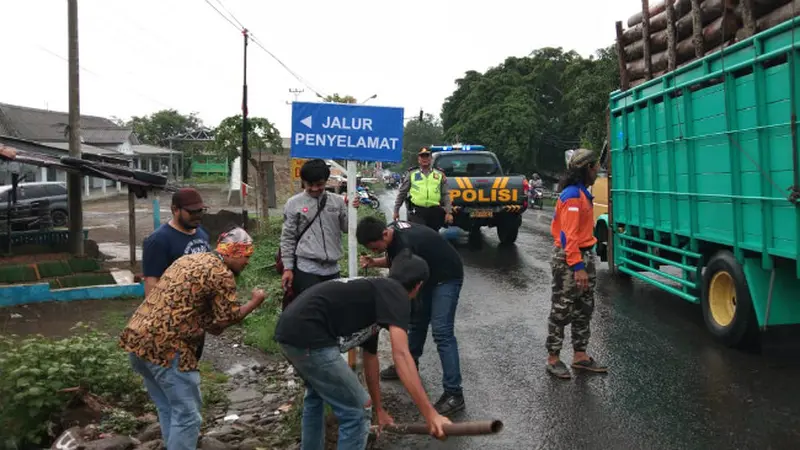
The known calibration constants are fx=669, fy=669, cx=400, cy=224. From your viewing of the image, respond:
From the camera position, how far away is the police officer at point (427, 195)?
30.5ft

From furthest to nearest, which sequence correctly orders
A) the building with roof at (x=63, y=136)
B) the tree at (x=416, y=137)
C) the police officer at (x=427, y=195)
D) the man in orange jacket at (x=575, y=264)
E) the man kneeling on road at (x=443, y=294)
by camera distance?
the tree at (x=416, y=137), the building with roof at (x=63, y=136), the police officer at (x=427, y=195), the man in orange jacket at (x=575, y=264), the man kneeling on road at (x=443, y=294)

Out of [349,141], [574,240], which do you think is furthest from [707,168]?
[349,141]

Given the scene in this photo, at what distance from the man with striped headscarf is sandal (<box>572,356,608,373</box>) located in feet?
10.8

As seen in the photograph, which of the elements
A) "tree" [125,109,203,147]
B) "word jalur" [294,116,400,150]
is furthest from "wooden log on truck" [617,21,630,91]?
"tree" [125,109,203,147]

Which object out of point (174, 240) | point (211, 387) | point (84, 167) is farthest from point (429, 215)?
point (84, 167)

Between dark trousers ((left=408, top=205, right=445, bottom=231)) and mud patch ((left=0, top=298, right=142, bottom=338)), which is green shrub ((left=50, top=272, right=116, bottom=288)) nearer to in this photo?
mud patch ((left=0, top=298, right=142, bottom=338))

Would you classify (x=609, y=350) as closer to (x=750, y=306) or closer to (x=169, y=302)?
(x=750, y=306)

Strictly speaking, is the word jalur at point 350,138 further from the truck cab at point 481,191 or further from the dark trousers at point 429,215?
the truck cab at point 481,191

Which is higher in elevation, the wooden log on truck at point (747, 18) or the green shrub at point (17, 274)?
the wooden log on truck at point (747, 18)

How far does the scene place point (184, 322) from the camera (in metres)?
3.48

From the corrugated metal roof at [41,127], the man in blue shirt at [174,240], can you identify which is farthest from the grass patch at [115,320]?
the corrugated metal roof at [41,127]

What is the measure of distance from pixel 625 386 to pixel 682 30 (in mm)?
4062

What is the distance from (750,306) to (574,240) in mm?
1767

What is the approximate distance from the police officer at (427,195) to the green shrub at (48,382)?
15.7 ft
